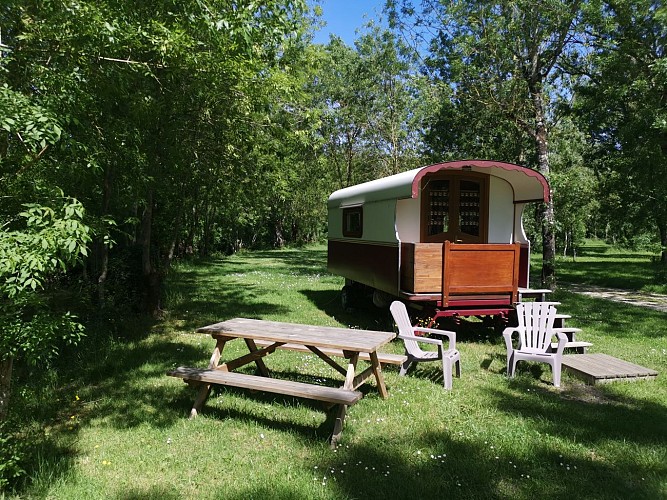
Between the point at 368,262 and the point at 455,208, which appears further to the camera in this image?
A: the point at 368,262

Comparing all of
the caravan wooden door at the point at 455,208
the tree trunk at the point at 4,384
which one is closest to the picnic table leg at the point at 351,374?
the tree trunk at the point at 4,384

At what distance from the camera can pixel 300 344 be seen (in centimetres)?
484

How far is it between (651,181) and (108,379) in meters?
17.2

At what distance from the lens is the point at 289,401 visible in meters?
5.20

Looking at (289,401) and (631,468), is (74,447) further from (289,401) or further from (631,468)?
(631,468)

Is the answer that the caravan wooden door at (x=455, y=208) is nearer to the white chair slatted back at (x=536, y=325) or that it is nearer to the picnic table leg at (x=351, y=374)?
the white chair slatted back at (x=536, y=325)

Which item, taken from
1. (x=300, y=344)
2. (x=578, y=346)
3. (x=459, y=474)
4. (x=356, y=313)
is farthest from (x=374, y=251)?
(x=459, y=474)

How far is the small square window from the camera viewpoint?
1041 centimetres

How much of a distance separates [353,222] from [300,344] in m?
6.48

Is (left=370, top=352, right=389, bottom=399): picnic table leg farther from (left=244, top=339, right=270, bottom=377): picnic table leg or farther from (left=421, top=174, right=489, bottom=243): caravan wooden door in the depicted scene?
(left=421, top=174, right=489, bottom=243): caravan wooden door

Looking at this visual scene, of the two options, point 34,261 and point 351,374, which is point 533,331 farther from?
point 34,261

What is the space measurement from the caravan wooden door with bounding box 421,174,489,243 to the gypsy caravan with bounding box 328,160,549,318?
19 millimetres

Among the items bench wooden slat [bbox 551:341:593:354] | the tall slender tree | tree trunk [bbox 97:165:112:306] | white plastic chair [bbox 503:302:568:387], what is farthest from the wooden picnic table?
the tall slender tree

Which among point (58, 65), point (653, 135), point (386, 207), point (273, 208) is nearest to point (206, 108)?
point (386, 207)
